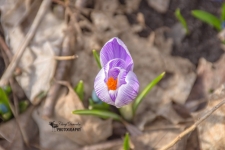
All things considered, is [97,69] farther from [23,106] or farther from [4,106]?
[4,106]

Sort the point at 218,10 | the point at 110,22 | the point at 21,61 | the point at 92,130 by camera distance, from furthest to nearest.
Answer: the point at 218,10, the point at 110,22, the point at 21,61, the point at 92,130

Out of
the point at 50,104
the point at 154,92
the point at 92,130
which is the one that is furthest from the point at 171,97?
the point at 50,104

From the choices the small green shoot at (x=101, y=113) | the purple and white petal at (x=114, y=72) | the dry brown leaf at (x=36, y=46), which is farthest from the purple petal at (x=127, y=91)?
the dry brown leaf at (x=36, y=46)

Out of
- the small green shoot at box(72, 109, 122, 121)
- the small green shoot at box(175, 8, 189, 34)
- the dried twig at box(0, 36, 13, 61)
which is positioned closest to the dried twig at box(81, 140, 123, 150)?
the small green shoot at box(72, 109, 122, 121)

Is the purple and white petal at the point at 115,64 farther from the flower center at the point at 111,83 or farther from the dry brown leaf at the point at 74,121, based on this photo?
the dry brown leaf at the point at 74,121

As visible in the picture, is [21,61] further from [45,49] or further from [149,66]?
[149,66]

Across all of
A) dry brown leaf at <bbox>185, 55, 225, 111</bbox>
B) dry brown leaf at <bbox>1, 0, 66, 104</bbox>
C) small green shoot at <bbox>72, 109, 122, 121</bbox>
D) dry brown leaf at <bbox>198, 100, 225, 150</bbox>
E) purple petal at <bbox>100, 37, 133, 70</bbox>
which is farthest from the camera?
dry brown leaf at <bbox>185, 55, 225, 111</bbox>

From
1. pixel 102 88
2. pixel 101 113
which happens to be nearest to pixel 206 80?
pixel 101 113

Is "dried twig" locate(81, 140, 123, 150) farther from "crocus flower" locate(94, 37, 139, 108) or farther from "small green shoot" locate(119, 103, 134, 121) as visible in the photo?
"crocus flower" locate(94, 37, 139, 108)

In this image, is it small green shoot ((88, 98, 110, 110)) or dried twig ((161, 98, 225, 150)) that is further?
small green shoot ((88, 98, 110, 110))
